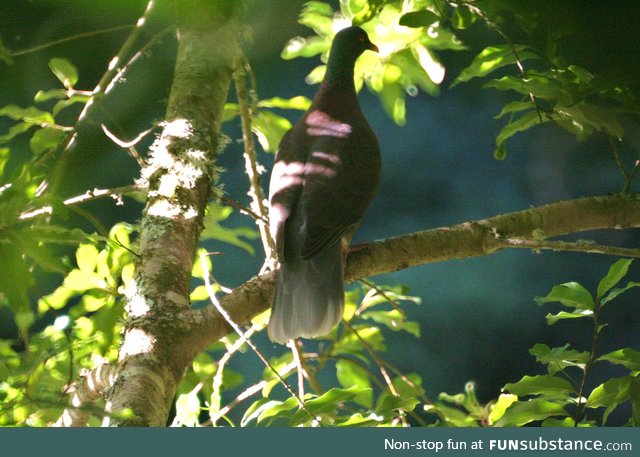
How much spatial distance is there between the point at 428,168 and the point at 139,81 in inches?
40.6

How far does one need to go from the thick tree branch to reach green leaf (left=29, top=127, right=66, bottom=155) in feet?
2.10

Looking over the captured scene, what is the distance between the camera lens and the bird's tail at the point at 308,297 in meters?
1.49

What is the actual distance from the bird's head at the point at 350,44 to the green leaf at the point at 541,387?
3.22 ft

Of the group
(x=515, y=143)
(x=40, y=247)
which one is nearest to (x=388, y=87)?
(x=515, y=143)

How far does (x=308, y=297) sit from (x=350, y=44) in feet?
2.58

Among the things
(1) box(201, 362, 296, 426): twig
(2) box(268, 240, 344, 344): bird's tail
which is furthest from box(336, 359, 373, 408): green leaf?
(2) box(268, 240, 344, 344): bird's tail

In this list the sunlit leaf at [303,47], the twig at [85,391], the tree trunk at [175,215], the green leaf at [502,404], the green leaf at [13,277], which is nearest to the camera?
the green leaf at [13,277]

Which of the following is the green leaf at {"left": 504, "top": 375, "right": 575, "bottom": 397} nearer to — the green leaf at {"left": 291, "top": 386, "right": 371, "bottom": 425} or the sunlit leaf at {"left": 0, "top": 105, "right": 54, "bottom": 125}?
the green leaf at {"left": 291, "top": 386, "right": 371, "bottom": 425}

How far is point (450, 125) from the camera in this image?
254 cm

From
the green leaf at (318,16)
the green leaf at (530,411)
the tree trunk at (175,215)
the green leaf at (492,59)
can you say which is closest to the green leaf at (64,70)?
the tree trunk at (175,215)

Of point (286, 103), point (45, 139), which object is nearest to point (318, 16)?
point (286, 103)

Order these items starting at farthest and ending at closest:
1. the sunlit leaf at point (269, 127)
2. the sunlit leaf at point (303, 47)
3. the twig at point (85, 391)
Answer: the sunlit leaf at point (269, 127) < the sunlit leaf at point (303, 47) < the twig at point (85, 391)

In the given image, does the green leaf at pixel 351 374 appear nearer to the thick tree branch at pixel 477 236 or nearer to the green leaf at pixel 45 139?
the thick tree branch at pixel 477 236

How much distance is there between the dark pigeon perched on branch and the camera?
152 cm
